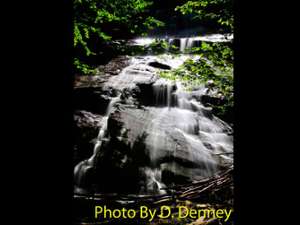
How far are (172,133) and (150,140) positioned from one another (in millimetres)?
859

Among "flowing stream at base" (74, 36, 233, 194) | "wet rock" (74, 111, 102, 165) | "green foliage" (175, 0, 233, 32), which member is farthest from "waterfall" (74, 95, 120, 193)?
"green foliage" (175, 0, 233, 32)

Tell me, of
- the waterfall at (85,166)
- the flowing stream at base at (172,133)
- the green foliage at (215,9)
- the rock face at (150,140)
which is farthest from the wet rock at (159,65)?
the green foliage at (215,9)

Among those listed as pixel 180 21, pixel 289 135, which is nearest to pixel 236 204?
pixel 289 135

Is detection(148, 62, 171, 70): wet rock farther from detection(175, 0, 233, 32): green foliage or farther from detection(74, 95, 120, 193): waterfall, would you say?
detection(175, 0, 233, 32): green foliage

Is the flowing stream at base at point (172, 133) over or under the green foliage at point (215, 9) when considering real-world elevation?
under

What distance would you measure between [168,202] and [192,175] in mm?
3591

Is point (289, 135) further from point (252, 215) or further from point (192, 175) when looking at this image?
point (192, 175)

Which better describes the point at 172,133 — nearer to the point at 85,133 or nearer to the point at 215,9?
the point at 85,133

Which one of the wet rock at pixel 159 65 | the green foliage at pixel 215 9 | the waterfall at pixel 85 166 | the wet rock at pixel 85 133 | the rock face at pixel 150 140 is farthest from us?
the wet rock at pixel 159 65

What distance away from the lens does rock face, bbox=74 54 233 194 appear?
732cm

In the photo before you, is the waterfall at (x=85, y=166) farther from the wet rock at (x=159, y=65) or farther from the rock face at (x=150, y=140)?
the wet rock at (x=159, y=65)

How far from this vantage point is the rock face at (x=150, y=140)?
7.32 meters

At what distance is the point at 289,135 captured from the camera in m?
1.22

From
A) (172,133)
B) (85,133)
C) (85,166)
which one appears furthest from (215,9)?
(85,133)
